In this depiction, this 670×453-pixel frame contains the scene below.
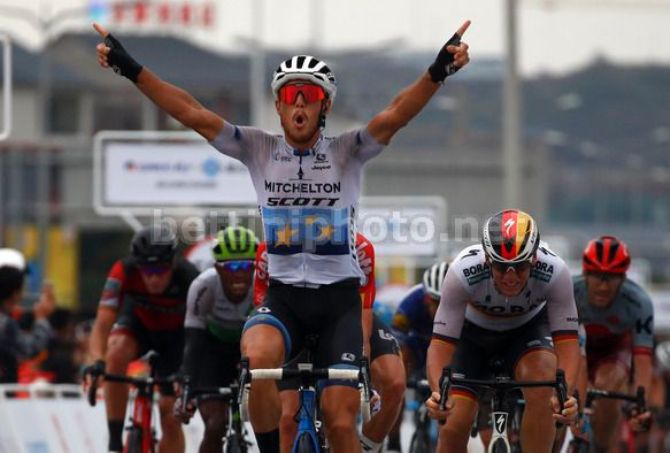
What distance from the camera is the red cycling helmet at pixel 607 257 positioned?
44.3ft

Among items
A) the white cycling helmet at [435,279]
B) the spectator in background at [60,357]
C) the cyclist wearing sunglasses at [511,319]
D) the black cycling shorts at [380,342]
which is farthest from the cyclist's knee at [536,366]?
the spectator in background at [60,357]

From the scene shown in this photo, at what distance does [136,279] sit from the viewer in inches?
556

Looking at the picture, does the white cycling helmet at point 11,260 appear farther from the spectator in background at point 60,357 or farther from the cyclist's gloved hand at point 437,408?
the cyclist's gloved hand at point 437,408

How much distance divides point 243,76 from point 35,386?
2899 inches

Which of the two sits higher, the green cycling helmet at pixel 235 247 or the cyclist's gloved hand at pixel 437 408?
the green cycling helmet at pixel 235 247

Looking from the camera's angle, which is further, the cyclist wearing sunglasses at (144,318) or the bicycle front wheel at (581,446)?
the cyclist wearing sunglasses at (144,318)

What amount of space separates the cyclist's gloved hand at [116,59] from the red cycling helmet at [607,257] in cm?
462

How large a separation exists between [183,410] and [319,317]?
2794 mm

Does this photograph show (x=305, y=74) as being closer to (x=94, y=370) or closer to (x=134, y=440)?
(x=94, y=370)

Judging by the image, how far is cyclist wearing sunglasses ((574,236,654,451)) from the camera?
44.3ft

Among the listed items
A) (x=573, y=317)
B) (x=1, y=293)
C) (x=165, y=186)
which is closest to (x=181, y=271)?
(x=1, y=293)

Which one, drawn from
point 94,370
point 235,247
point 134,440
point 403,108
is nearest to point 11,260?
point 94,370

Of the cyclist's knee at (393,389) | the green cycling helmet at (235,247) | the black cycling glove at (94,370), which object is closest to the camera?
the cyclist's knee at (393,389)

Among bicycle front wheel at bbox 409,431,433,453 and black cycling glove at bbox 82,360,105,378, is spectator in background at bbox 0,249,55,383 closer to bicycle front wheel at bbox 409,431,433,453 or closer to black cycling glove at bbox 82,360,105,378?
black cycling glove at bbox 82,360,105,378
